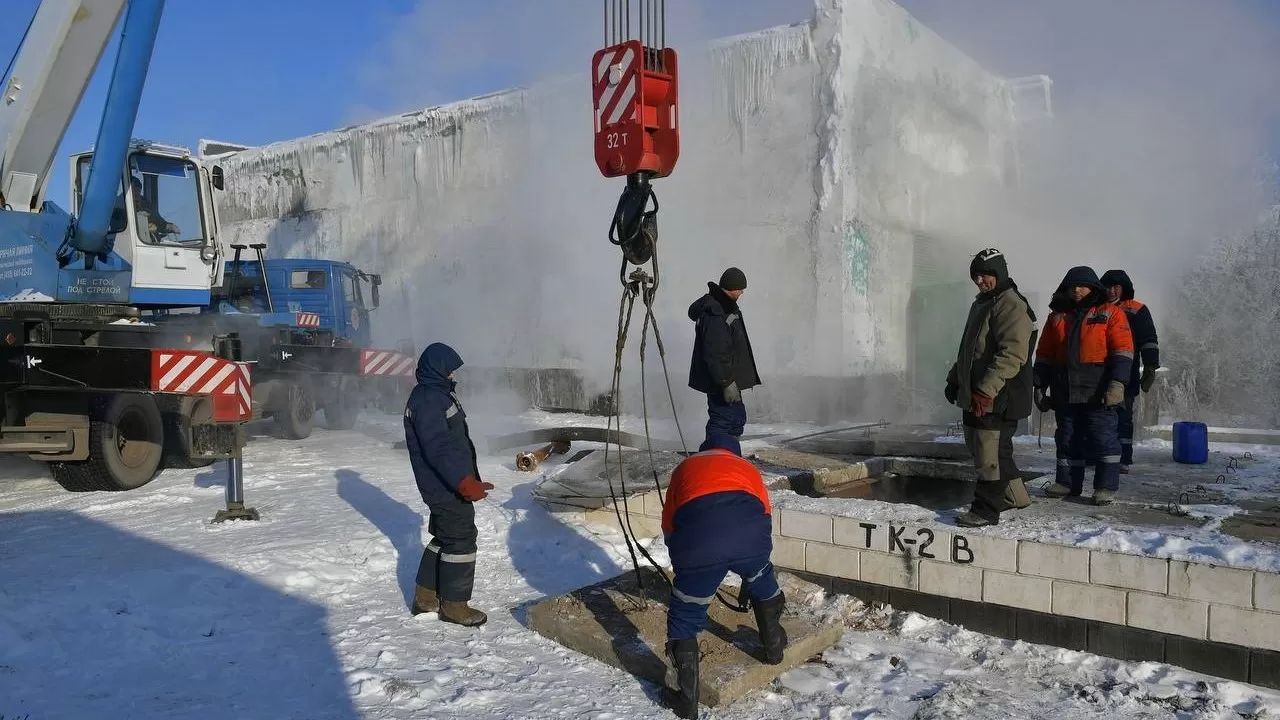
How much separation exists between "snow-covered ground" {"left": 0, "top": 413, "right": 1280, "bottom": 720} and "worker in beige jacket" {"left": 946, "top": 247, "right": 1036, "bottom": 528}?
2.60 feet

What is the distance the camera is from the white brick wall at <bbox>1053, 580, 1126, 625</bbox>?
149 inches

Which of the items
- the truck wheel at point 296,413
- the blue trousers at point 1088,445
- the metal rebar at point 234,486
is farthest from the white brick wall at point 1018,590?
the truck wheel at point 296,413

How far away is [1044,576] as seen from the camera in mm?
3953

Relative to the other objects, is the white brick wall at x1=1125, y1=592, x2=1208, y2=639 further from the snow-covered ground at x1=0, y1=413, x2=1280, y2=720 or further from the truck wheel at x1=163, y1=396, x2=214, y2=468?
the truck wheel at x1=163, y1=396, x2=214, y2=468

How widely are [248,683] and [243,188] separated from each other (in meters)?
24.1

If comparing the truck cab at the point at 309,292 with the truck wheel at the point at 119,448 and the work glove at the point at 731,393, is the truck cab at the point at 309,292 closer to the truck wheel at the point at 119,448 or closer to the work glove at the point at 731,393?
the truck wheel at the point at 119,448

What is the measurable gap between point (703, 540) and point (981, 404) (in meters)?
1.96

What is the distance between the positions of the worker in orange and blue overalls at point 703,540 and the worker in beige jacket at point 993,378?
1534mm

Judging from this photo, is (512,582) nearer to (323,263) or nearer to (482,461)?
(482,461)

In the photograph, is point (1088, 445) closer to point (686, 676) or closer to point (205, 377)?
point (686, 676)

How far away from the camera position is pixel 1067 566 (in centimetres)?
389

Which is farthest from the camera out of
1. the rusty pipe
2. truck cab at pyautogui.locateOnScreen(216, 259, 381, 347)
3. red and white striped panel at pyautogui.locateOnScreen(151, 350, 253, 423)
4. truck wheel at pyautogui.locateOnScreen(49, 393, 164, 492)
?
truck cab at pyautogui.locateOnScreen(216, 259, 381, 347)

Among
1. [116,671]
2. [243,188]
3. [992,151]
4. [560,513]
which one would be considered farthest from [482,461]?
[243,188]

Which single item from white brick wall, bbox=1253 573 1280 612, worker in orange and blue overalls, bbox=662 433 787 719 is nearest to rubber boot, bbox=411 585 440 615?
worker in orange and blue overalls, bbox=662 433 787 719
